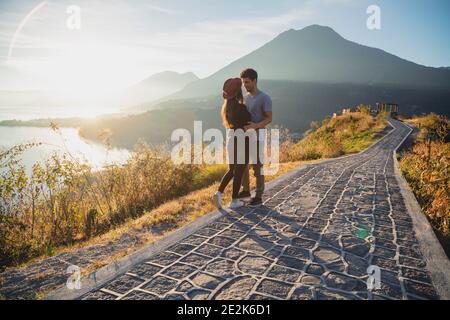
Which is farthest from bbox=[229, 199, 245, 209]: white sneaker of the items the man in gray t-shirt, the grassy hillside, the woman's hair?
the grassy hillside

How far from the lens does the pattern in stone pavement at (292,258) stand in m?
2.76

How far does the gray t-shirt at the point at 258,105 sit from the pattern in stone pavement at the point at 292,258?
1.60 meters

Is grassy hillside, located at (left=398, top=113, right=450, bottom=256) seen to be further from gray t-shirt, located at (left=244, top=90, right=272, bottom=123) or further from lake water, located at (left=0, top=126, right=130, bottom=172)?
lake water, located at (left=0, top=126, right=130, bottom=172)

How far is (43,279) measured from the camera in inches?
130

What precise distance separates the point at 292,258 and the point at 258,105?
2431 mm

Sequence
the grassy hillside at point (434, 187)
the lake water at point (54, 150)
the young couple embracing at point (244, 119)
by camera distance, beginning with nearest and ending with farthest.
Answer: the young couple embracing at point (244, 119) → the grassy hillside at point (434, 187) → the lake water at point (54, 150)

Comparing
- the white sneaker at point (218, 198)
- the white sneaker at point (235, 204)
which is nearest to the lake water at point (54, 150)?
the white sneaker at point (218, 198)

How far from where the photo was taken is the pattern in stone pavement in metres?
2.76

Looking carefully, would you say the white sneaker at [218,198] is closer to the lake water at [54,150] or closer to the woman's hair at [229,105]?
the woman's hair at [229,105]

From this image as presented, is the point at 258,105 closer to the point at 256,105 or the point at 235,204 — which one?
the point at 256,105

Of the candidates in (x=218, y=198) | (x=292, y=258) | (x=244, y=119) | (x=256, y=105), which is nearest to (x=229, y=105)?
(x=244, y=119)

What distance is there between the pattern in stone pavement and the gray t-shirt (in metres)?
1.60
